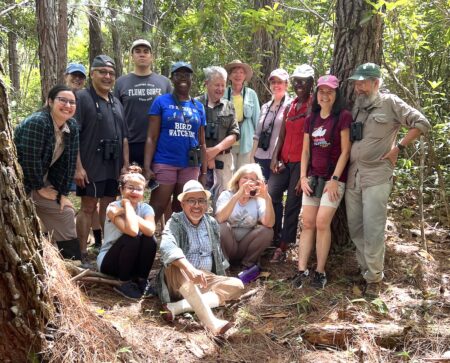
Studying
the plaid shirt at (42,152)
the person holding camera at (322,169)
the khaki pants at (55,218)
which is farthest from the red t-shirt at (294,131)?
the khaki pants at (55,218)

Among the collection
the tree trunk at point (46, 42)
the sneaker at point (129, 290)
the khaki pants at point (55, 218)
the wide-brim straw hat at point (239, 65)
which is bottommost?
the sneaker at point (129, 290)

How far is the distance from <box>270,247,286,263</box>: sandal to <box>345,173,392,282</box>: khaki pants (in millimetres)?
962

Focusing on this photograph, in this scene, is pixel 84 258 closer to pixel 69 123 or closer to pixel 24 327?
pixel 69 123

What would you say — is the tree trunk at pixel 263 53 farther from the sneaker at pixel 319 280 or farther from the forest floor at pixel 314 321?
the sneaker at pixel 319 280

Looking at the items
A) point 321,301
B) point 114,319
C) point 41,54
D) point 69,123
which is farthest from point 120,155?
point 41,54

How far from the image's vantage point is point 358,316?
13.1ft

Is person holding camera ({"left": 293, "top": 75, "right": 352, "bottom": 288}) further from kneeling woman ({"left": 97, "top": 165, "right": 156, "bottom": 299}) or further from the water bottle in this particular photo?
kneeling woman ({"left": 97, "top": 165, "right": 156, "bottom": 299})

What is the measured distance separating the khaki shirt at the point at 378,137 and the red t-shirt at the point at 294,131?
2.60ft

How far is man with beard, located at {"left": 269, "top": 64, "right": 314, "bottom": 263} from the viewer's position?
505 centimetres

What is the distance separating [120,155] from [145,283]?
4.86 feet

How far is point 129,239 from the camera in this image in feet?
14.4

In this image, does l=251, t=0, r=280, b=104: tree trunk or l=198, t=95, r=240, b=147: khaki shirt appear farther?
l=251, t=0, r=280, b=104: tree trunk

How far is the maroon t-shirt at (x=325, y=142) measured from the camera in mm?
4605

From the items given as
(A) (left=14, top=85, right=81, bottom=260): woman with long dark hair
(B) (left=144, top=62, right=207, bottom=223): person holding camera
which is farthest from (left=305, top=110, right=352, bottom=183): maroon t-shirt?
(A) (left=14, top=85, right=81, bottom=260): woman with long dark hair
